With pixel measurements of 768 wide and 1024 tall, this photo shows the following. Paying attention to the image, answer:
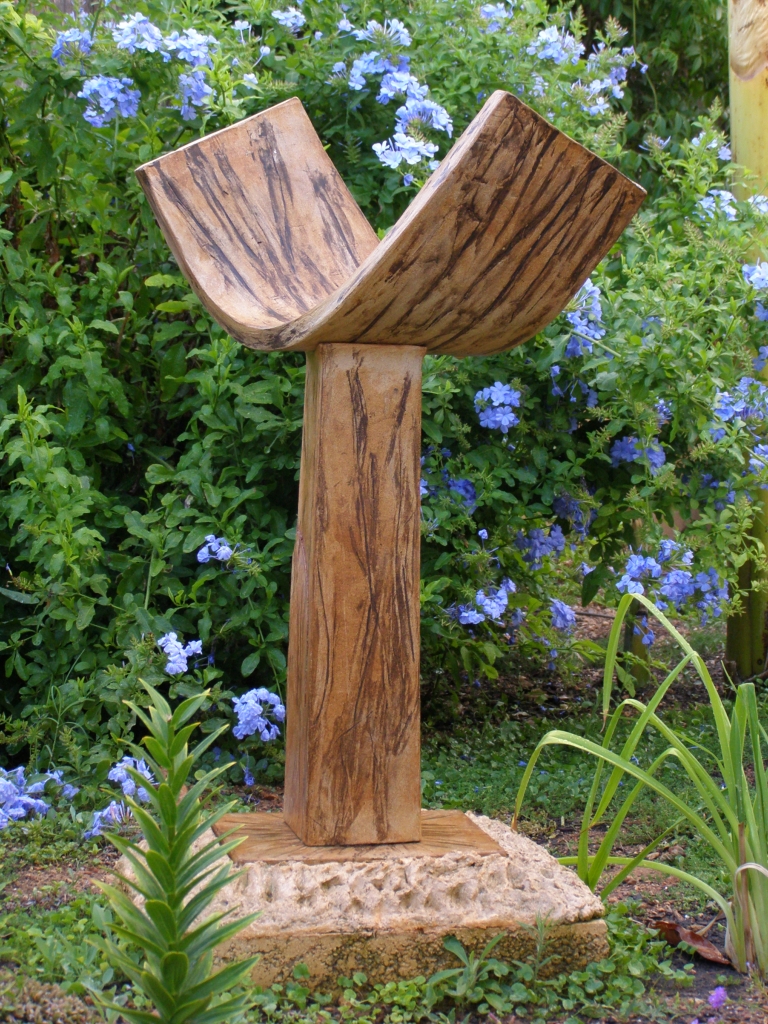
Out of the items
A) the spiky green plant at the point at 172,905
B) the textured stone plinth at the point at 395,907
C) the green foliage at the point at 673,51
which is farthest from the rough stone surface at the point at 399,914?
the green foliage at the point at 673,51

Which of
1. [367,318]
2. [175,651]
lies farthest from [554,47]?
[175,651]

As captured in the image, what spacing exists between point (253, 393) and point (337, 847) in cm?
125

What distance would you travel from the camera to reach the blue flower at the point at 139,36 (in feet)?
8.98

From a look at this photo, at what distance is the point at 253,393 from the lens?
2.71 meters

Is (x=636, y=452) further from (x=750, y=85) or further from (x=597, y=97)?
(x=750, y=85)

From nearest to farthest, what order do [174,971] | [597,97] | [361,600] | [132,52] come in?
1. [174,971]
2. [361,600]
3. [132,52]
4. [597,97]

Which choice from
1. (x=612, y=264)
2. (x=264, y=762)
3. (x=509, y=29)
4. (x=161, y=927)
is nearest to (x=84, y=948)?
(x=161, y=927)

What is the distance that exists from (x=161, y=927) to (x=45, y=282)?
211 centimetres

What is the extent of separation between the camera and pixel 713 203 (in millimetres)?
3043

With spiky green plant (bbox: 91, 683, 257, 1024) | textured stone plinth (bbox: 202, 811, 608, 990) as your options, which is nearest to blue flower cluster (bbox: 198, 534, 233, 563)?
textured stone plinth (bbox: 202, 811, 608, 990)

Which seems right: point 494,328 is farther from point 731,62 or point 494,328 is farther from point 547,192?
point 731,62

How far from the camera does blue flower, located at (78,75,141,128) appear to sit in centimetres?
271

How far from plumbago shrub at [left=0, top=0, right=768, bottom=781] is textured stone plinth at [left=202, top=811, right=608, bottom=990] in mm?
787

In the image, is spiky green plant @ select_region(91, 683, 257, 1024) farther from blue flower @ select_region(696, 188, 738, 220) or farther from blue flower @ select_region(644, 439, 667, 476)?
blue flower @ select_region(696, 188, 738, 220)
